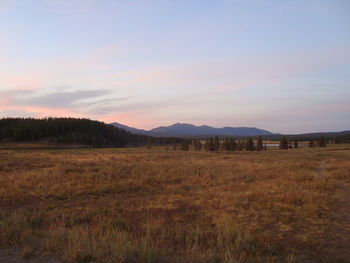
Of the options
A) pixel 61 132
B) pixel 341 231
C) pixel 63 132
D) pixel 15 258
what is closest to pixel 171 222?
pixel 15 258

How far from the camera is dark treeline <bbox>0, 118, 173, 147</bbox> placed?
94562mm

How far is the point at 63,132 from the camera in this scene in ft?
344

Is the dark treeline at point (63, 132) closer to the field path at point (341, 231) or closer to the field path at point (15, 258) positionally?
the field path at point (15, 258)

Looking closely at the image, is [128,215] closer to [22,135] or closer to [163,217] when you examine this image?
[163,217]

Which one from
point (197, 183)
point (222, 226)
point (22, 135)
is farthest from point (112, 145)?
point (222, 226)

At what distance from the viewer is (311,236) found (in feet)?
22.1

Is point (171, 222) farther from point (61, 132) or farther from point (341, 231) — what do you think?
point (61, 132)

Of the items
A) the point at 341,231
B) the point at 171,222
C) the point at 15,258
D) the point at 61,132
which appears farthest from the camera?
the point at 61,132

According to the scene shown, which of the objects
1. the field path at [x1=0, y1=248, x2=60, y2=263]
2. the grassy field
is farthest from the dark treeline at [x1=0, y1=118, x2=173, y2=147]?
the field path at [x1=0, y1=248, x2=60, y2=263]

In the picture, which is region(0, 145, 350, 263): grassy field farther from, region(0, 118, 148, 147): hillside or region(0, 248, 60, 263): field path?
region(0, 118, 148, 147): hillside

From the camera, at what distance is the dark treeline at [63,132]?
310 feet

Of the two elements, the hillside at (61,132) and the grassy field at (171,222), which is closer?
the grassy field at (171,222)

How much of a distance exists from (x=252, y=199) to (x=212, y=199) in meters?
1.88

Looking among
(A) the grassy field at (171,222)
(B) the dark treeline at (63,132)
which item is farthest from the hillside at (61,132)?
(A) the grassy field at (171,222)
